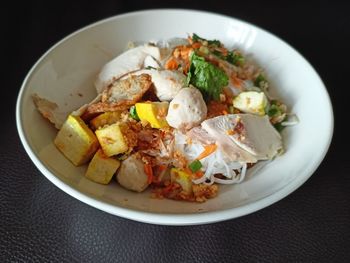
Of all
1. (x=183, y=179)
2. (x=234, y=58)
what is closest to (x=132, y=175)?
(x=183, y=179)

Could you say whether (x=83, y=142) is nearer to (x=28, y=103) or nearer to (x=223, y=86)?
(x=28, y=103)

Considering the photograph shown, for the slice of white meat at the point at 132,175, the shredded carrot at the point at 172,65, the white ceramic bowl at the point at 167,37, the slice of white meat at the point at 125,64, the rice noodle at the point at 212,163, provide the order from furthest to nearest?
the slice of white meat at the point at 125,64 < the shredded carrot at the point at 172,65 < the rice noodle at the point at 212,163 < the slice of white meat at the point at 132,175 < the white ceramic bowl at the point at 167,37

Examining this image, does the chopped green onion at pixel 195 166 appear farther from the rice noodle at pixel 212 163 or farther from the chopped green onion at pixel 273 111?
the chopped green onion at pixel 273 111

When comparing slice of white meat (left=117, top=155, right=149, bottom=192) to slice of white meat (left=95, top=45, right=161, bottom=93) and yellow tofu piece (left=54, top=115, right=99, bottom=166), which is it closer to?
yellow tofu piece (left=54, top=115, right=99, bottom=166)

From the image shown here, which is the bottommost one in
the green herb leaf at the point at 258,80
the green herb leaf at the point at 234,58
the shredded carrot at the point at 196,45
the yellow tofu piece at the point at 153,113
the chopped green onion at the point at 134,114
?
the chopped green onion at the point at 134,114

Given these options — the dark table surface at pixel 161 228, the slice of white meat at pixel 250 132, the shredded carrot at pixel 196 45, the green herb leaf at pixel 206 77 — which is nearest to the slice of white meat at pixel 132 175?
the dark table surface at pixel 161 228

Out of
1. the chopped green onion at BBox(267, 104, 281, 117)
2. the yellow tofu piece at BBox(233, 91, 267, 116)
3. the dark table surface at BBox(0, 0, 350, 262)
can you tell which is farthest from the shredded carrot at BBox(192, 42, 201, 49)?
the dark table surface at BBox(0, 0, 350, 262)

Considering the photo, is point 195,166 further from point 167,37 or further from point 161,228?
point 167,37

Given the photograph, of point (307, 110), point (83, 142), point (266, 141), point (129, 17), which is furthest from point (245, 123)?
point (129, 17)
